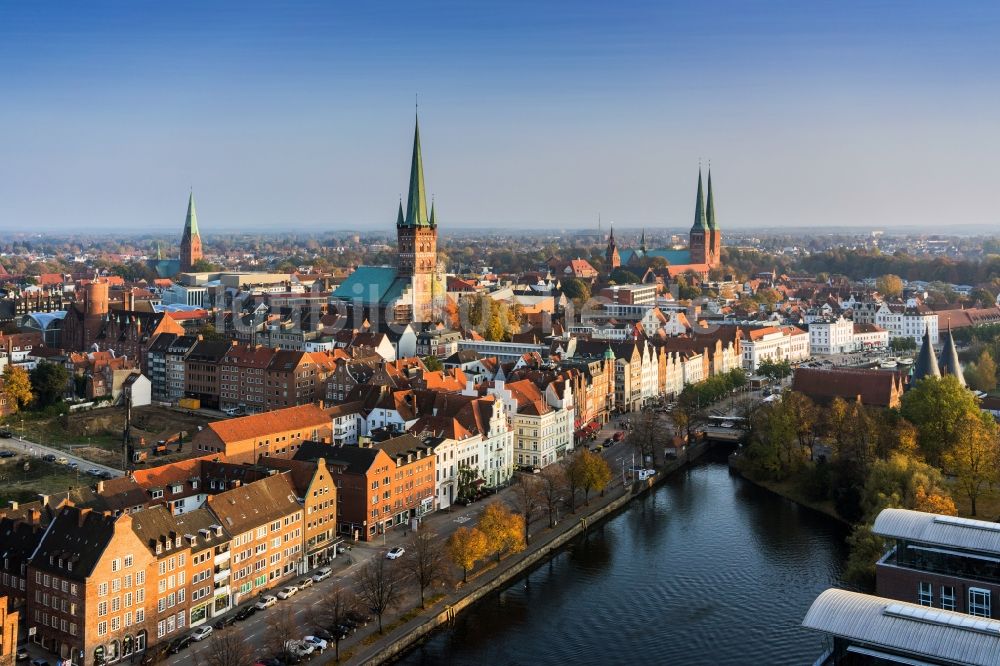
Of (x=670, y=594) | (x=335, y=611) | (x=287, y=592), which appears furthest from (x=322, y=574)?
(x=670, y=594)

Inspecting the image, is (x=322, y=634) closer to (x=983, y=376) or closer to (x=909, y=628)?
(x=909, y=628)

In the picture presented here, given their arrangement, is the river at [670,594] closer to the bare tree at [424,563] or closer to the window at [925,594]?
the bare tree at [424,563]

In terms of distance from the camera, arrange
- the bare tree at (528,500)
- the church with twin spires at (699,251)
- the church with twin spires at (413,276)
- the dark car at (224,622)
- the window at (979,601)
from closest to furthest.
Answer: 1. the window at (979,601)
2. the dark car at (224,622)
3. the bare tree at (528,500)
4. the church with twin spires at (413,276)
5. the church with twin spires at (699,251)

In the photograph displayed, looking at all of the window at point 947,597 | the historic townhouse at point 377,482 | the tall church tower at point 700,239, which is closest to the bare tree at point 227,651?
the historic townhouse at point 377,482

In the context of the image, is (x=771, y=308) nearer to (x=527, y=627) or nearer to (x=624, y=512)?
(x=624, y=512)

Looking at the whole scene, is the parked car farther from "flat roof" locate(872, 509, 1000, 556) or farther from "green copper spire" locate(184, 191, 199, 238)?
"green copper spire" locate(184, 191, 199, 238)

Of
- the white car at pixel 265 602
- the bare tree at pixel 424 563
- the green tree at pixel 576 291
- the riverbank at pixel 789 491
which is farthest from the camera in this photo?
the green tree at pixel 576 291
